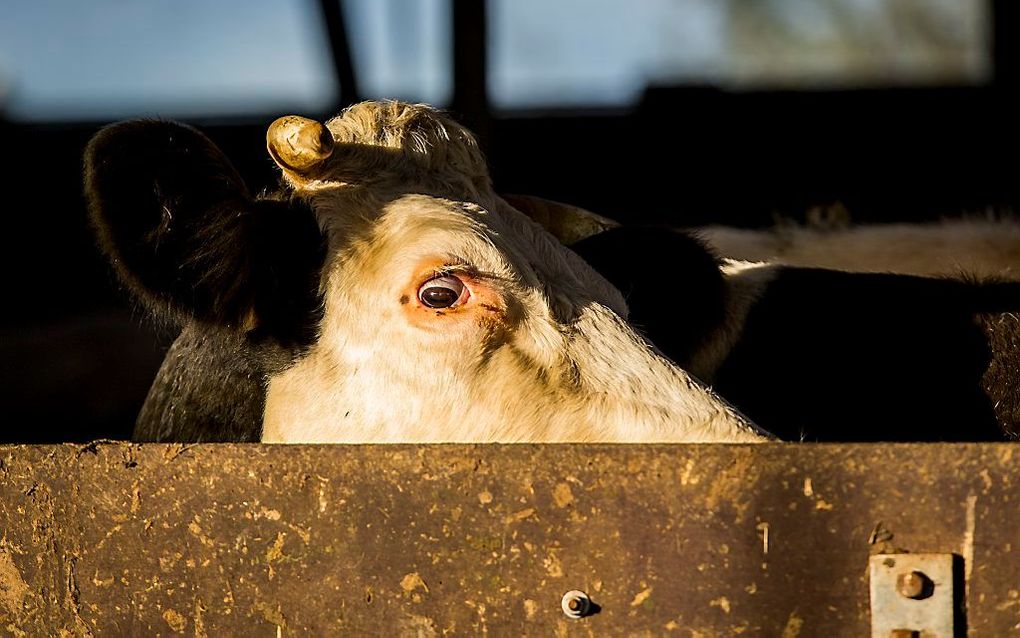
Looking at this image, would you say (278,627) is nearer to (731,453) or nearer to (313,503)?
(313,503)

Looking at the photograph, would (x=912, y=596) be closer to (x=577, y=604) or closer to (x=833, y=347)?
(x=577, y=604)

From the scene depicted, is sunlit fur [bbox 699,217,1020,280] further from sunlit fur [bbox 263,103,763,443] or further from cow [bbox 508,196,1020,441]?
sunlit fur [bbox 263,103,763,443]

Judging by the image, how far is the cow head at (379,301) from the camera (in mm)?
1769

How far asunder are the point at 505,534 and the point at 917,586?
0.45 meters

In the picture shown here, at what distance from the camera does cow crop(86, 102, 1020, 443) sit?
1791mm

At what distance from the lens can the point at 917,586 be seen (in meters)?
1.26

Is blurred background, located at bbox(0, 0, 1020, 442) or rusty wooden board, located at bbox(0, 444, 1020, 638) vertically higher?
blurred background, located at bbox(0, 0, 1020, 442)

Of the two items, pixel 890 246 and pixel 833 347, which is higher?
pixel 890 246

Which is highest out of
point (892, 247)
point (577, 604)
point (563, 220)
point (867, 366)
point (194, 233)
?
point (892, 247)

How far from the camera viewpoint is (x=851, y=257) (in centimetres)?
347

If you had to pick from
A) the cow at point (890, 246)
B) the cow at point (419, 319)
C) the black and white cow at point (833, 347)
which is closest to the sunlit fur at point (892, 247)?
the cow at point (890, 246)

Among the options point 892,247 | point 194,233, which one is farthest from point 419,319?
point 892,247

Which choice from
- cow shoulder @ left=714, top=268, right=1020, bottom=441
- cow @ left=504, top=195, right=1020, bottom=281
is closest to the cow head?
cow shoulder @ left=714, top=268, right=1020, bottom=441

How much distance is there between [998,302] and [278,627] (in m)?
1.88
